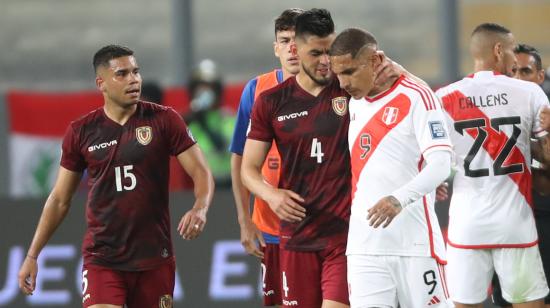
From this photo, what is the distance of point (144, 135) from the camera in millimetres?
8430

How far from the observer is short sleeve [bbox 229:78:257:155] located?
9.12 metres

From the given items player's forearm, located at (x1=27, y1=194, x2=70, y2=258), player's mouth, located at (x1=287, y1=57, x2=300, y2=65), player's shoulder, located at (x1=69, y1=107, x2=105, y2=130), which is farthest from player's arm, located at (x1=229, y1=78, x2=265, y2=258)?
player's forearm, located at (x1=27, y1=194, x2=70, y2=258)

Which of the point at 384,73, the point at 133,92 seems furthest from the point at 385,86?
the point at 133,92

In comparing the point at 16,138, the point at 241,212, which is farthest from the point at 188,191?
the point at 241,212

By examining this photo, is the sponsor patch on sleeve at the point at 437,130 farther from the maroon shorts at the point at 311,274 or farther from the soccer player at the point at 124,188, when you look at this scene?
the soccer player at the point at 124,188

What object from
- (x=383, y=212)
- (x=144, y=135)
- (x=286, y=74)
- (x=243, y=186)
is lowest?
(x=383, y=212)

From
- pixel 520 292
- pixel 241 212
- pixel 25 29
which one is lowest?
pixel 520 292

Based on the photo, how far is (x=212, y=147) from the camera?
13352mm

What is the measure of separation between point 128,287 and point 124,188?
657mm

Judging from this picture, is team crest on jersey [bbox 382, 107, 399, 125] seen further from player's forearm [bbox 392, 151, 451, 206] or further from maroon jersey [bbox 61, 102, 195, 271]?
maroon jersey [bbox 61, 102, 195, 271]

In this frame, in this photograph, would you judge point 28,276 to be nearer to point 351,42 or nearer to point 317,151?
point 317,151

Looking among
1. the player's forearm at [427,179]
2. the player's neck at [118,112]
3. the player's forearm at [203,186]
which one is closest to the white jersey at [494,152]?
the player's forearm at [427,179]

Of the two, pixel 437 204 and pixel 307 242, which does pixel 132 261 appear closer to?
pixel 307 242

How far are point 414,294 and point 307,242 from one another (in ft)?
3.11
